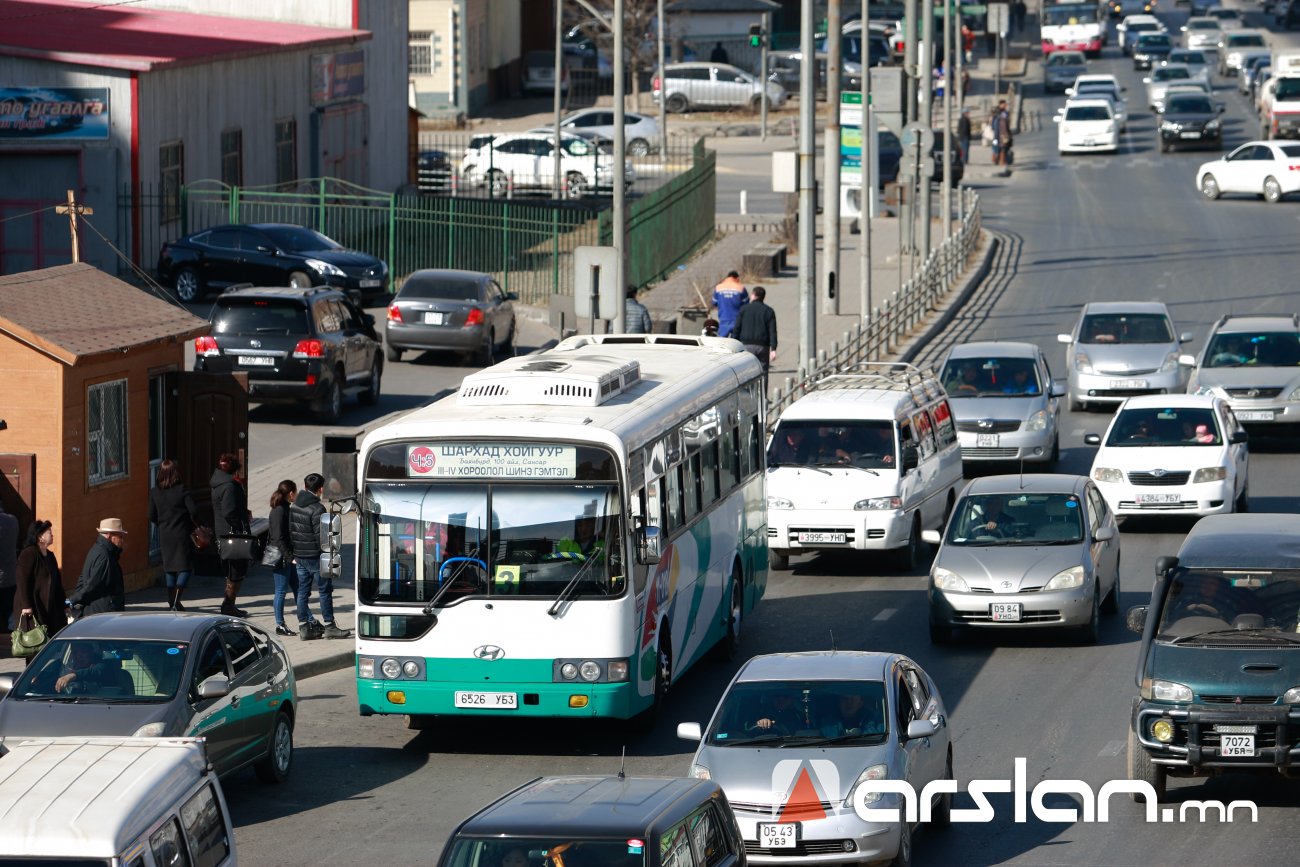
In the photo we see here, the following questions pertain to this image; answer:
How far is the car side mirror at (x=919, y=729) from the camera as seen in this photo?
13555 millimetres

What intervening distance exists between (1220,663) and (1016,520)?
6.47 m

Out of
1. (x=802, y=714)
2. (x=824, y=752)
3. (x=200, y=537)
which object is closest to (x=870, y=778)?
(x=824, y=752)

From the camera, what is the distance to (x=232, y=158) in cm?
4703

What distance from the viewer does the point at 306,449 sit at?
29.6 meters

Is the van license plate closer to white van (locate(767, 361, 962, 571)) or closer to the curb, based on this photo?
white van (locate(767, 361, 962, 571))

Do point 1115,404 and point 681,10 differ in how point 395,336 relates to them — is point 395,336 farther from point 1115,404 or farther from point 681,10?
point 681,10

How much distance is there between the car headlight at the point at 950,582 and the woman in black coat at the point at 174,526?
22.9 ft

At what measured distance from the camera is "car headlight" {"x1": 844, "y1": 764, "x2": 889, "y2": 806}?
12984 millimetres

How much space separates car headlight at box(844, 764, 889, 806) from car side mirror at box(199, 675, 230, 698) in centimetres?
438

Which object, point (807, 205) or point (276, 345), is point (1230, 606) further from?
point (807, 205)

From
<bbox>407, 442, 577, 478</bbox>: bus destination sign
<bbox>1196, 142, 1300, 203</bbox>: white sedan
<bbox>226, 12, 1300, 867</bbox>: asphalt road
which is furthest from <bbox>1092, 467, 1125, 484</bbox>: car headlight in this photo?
<bbox>1196, 142, 1300, 203</bbox>: white sedan

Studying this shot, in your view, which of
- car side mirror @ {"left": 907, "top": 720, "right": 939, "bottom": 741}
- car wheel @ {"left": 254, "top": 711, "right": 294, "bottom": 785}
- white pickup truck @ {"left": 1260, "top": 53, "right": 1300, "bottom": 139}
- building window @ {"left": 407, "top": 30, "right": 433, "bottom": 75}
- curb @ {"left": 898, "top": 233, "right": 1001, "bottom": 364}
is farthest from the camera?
building window @ {"left": 407, "top": 30, "right": 433, "bottom": 75}

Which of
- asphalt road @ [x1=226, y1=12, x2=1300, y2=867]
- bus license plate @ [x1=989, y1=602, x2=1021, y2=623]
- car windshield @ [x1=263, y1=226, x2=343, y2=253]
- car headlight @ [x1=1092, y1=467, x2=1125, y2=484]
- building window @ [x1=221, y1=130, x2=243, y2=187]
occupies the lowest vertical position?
asphalt road @ [x1=226, y1=12, x2=1300, y2=867]

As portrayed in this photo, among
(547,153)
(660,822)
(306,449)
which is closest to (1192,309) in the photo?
(306,449)
